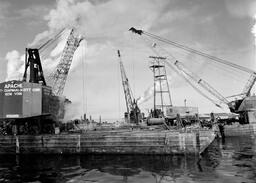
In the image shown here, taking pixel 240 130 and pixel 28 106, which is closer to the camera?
pixel 28 106

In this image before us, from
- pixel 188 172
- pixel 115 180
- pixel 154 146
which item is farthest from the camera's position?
pixel 154 146

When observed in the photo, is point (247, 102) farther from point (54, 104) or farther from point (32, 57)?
point (32, 57)

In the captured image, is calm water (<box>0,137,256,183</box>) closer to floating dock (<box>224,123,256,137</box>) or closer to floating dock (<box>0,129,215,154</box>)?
floating dock (<box>0,129,215,154</box>)

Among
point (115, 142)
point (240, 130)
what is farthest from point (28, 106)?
point (240, 130)

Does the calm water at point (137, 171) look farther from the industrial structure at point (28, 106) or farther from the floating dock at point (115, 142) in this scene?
the industrial structure at point (28, 106)

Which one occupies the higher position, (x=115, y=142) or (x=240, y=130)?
(x=115, y=142)

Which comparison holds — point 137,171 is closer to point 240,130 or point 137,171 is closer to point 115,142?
point 115,142

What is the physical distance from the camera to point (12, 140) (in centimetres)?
5241

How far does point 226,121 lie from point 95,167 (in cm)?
7753

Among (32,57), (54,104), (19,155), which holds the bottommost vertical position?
(19,155)

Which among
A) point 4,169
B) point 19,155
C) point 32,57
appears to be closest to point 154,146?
point 4,169

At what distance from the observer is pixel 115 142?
4644cm

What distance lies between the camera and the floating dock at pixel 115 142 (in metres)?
43.2

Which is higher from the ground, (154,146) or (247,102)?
(247,102)
